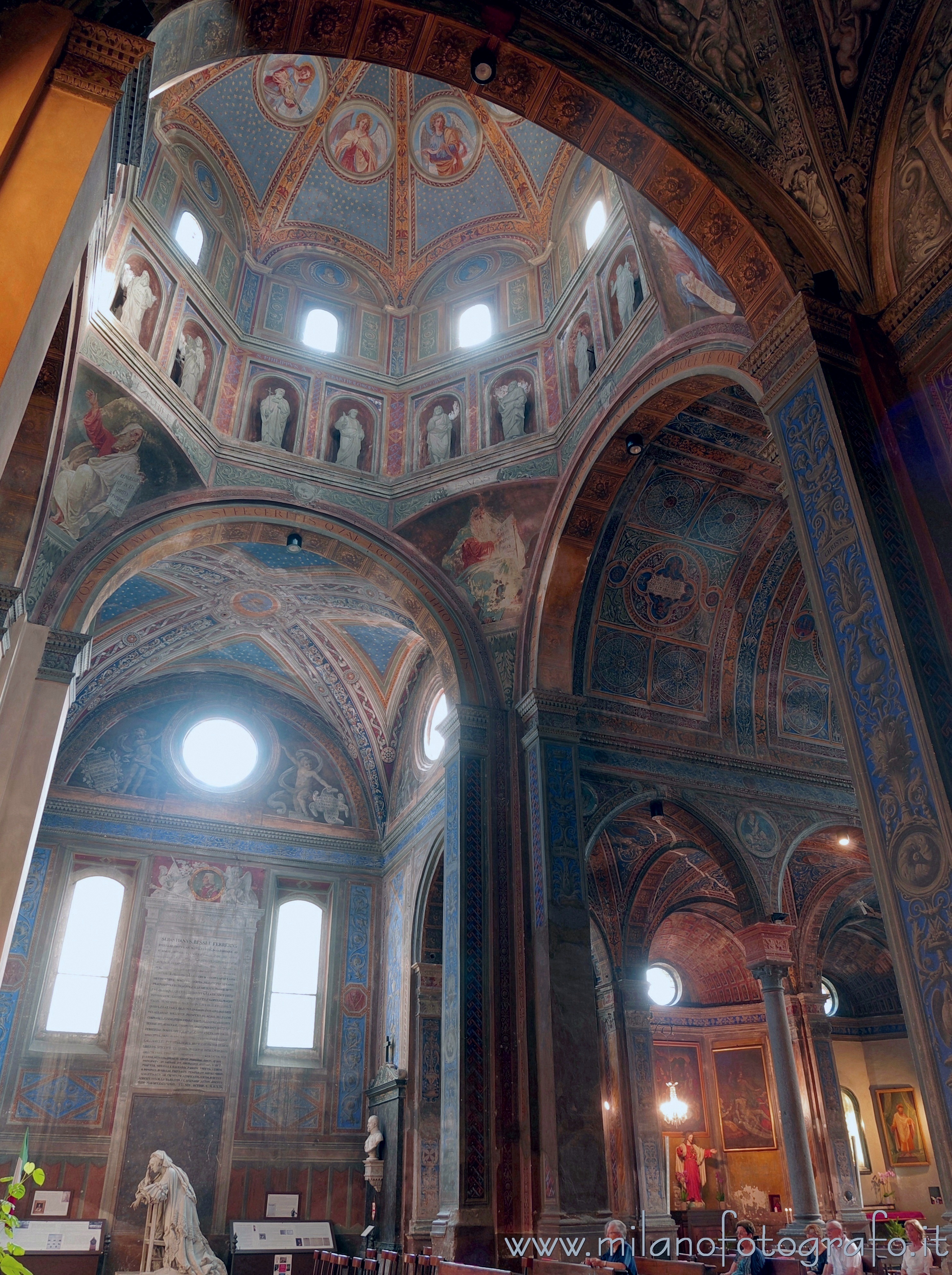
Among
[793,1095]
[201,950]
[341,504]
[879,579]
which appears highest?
[341,504]

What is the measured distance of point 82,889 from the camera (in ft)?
56.1

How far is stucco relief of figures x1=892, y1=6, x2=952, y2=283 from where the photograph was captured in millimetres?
6641

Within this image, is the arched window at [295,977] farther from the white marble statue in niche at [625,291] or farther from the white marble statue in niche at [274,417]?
the white marble statue in niche at [625,291]

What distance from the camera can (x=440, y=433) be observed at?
49.8 feet

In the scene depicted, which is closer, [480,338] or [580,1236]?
[580,1236]

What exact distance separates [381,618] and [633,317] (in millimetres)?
7599

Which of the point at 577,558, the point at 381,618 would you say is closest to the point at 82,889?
the point at 381,618

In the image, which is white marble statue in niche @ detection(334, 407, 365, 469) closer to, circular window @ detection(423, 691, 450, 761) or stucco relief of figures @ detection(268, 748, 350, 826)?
circular window @ detection(423, 691, 450, 761)

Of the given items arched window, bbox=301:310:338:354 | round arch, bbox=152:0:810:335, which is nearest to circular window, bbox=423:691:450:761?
arched window, bbox=301:310:338:354

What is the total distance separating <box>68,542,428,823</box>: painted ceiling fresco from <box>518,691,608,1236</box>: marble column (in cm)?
388

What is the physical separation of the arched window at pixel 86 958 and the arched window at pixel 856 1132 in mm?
16109

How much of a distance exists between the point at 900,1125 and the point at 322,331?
69.5 feet

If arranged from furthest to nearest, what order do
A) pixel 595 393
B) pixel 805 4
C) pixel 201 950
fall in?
1. pixel 201 950
2. pixel 595 393
3. pixel 805 4

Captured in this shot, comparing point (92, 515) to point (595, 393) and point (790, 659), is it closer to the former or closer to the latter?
point (595, 393)
